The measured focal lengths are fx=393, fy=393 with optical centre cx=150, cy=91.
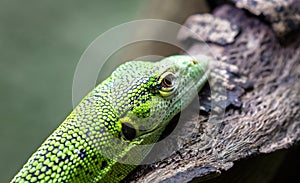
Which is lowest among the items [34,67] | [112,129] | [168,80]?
[112,129]

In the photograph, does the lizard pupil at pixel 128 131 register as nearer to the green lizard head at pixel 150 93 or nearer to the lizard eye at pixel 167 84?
the green lizard head at pixel 150 93

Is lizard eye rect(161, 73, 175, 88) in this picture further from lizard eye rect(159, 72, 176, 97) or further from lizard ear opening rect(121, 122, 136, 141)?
lizard ear opening rect(121, 122, 136, 141)

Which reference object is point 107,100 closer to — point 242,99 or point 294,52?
point 242,99

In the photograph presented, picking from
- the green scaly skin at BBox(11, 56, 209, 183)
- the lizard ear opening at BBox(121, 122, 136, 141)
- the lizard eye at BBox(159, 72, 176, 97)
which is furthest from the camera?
the lizard eye at BBox(159, 72, 176, 97)

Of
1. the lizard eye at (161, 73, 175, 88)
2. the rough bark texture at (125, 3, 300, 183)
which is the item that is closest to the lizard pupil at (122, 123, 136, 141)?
the rough bark texture at (125, 3, 300, 183)

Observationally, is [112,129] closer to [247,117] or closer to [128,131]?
[128,131]

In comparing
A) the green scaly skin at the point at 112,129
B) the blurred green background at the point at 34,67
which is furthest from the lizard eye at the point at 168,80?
the blurred green background at the point at 34,67

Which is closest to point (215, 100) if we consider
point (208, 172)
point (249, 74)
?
point (249, 74)

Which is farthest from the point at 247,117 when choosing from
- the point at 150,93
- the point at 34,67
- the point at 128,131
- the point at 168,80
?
the point at 34,67
